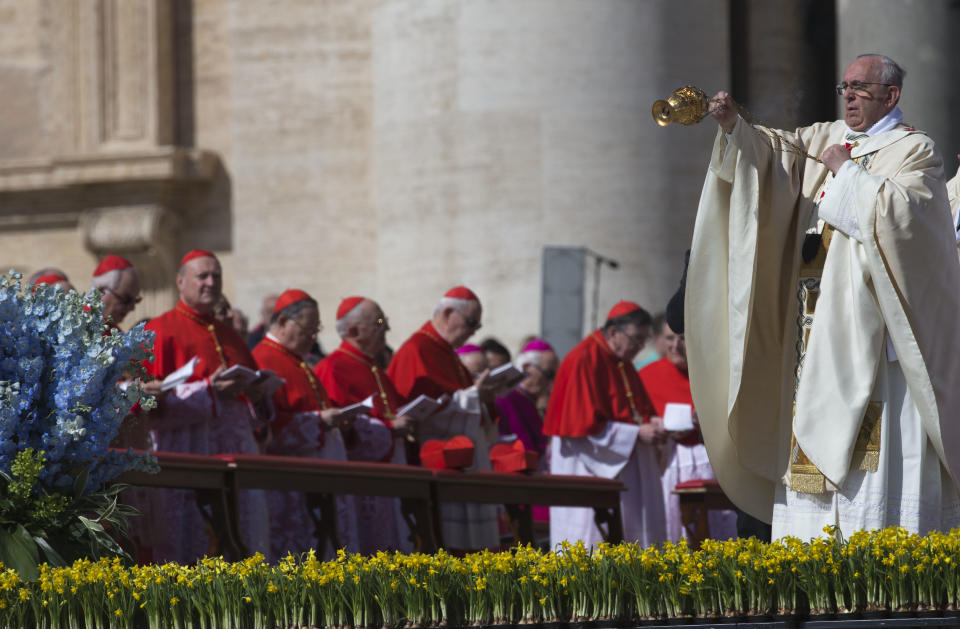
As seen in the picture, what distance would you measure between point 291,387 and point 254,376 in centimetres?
108

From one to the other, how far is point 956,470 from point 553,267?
7.33 meters

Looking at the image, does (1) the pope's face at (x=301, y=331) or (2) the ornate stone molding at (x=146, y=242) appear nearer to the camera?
(1) the pope's face at (x=301, y=331)

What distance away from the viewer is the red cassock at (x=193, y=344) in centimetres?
830

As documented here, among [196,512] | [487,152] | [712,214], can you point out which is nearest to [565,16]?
[487,152]

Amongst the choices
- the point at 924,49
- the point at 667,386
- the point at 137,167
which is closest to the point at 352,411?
the point at 667,386

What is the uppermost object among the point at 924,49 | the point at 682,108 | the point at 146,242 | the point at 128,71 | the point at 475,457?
the point at 128,71

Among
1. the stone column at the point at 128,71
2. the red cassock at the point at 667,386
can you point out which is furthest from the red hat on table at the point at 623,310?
the stone column at the point at 128,71

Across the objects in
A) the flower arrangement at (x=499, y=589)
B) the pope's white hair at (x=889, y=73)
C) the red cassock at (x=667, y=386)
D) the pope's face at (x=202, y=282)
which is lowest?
the flower arrangement at (x=499, y=589)

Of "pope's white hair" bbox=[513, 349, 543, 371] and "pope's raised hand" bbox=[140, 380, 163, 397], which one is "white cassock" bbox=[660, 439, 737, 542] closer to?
"pope's white hair" bbox=[513, 349, 543, 371]

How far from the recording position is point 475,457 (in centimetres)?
935

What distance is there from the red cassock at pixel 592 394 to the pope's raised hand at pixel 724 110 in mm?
4305

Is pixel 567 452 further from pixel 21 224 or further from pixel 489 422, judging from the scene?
pixel 21 224

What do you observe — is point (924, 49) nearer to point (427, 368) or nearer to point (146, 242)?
point (427, 368)

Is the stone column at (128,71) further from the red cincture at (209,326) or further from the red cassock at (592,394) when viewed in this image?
the red cincture at (209,326)
